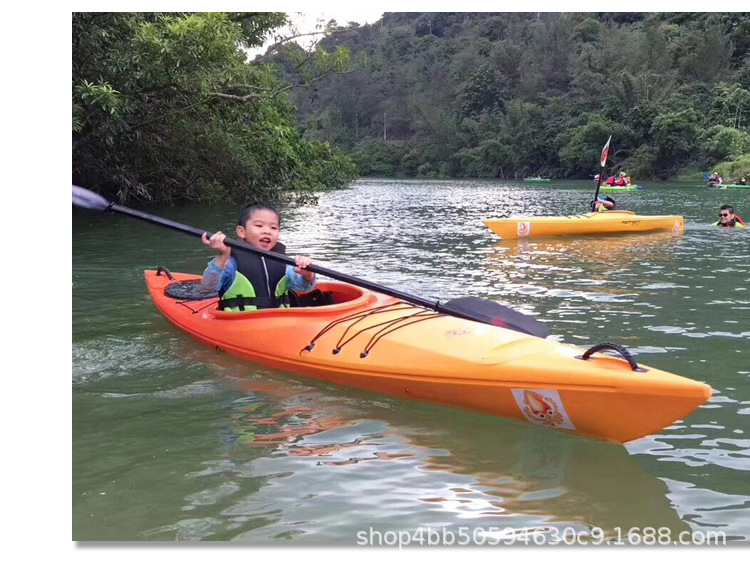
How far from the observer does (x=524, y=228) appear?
A: 11352mm

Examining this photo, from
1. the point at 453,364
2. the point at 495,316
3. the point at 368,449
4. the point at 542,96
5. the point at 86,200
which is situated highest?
the point at 542,96

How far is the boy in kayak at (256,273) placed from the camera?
4.68 meters

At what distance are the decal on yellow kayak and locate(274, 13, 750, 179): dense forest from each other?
3039 centimetres

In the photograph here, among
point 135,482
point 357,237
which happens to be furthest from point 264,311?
point 357,237

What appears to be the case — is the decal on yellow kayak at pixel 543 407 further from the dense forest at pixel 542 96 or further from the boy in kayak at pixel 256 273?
the dense forest at pixel 542 96

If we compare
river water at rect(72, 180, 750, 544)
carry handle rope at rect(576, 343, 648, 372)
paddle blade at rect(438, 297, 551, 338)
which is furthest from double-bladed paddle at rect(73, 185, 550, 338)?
carry handle rope at rect(576, 343, 648, 372)

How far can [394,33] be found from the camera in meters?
49.6

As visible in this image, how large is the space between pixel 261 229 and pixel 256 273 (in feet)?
1.01

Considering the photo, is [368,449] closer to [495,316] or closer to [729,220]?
Answer: [495,316]

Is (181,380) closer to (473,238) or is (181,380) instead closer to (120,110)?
(120,110)

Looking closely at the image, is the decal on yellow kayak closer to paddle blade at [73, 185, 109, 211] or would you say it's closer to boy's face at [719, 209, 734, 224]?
paddle blade at [73, 185, 109, 211]

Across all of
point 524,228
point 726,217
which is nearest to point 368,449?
point 524,228

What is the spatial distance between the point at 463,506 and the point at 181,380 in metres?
2.17
